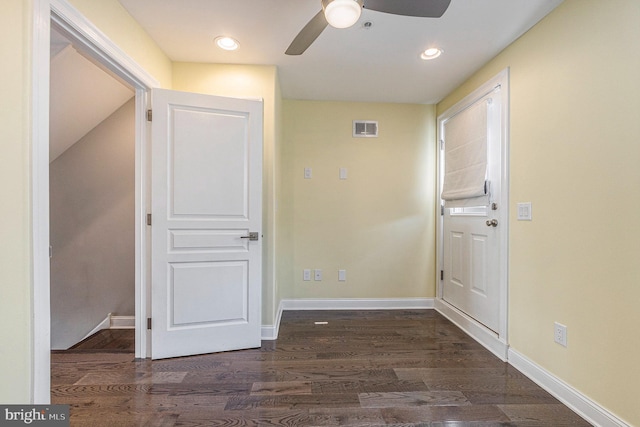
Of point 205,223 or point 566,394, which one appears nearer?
point 566,394

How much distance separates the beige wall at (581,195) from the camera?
1.32 m

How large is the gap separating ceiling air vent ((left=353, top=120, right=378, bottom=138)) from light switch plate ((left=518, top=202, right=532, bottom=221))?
167 cm

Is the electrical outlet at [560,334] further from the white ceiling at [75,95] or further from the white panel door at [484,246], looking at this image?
the white ceiling at [75,95]

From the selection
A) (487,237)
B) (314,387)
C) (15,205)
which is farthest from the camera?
(487,237)

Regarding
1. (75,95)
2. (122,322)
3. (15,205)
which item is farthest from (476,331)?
(75,95)

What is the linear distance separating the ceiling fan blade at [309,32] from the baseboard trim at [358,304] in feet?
8.12

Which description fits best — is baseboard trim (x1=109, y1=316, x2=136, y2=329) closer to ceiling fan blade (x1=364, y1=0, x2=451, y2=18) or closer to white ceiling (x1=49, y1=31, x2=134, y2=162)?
white ceiling (x1=49, y1=31, x2=134, y2=162)

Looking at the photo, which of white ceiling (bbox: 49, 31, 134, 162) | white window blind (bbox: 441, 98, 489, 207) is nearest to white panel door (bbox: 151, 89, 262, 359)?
white ceiling (bbox: 49, 31, 134, 162)

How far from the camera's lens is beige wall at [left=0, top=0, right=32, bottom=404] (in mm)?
1048

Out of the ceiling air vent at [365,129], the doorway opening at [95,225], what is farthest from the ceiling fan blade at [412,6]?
the doorway opening at [95,225]

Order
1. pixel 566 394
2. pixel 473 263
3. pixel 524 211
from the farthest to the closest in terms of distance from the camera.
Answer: pixel 473 263, pixel 524 211, pixel 566 394

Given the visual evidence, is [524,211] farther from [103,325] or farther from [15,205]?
[103,325]

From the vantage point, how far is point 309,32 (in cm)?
149

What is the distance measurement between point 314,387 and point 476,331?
157cm
